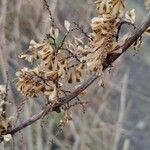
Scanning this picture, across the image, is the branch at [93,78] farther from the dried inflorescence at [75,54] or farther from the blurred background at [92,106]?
the blurred background at [92,106]

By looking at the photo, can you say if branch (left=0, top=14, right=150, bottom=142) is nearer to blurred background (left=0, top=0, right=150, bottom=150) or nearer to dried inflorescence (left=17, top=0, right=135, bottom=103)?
dried inflorescence (left=17, top=0, right=135, bottom=103)

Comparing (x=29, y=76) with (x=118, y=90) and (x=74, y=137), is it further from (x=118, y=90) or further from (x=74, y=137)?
(x=118, y=90)

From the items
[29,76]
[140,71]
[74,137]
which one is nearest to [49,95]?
[29,76]

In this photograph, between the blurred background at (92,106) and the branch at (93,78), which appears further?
the blurred background at (92,106)

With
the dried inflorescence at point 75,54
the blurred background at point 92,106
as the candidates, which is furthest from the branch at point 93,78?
the blurred background at point 92,106

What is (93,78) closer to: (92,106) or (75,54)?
(75,54)
